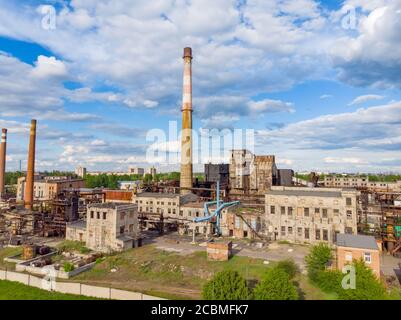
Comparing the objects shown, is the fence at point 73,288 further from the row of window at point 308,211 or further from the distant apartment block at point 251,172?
the distant apartment block at point 251,172

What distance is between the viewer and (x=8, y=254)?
125 feet

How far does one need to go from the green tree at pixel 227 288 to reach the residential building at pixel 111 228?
2074cm

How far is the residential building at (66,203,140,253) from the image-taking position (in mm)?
38125

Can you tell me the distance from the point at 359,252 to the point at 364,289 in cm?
782

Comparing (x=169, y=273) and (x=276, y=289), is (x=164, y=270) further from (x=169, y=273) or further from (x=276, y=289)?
(x=276, y=289)

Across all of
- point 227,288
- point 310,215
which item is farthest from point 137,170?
point 227,288

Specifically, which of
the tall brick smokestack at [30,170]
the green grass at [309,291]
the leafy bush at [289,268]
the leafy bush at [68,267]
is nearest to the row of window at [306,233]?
the leafy bush at [289,268]

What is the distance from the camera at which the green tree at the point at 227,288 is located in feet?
64.8

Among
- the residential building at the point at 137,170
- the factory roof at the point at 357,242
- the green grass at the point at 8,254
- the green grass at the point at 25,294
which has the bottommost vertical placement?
the green grass at the point at 25,294
